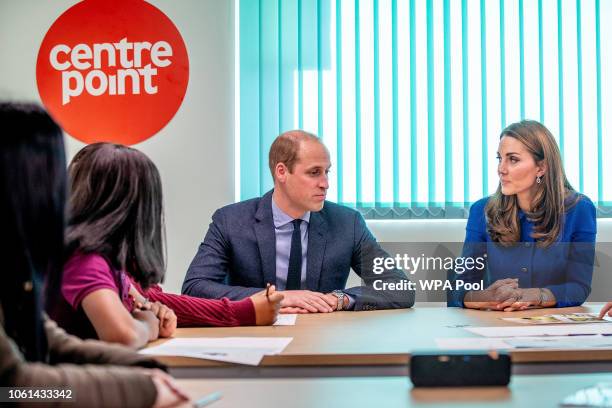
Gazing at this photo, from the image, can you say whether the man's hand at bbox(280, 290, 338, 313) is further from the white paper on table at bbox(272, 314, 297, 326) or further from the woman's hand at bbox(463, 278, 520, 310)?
the woman's hand at bbox(463, 278, 520, 310)

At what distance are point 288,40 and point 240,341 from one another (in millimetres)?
2664

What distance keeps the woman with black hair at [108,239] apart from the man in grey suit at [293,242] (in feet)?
4.04

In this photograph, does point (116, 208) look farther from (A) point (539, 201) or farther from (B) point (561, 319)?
(A) point (539, 201)

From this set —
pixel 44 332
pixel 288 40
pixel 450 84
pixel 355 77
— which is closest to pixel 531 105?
pixel 450 84

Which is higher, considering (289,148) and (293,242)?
(289,148)

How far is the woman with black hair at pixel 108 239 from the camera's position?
154cm

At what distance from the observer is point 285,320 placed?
2.20 m

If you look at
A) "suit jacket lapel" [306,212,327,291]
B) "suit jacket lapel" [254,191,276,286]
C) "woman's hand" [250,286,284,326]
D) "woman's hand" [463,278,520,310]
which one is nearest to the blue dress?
"woman's hand" [463,278,520,310]

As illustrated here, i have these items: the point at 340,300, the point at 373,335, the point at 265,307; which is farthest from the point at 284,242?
the point at 373,335

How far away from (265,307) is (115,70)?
256 cm

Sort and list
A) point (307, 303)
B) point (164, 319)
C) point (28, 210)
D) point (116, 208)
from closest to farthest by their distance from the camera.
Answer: point (28, 210), point (116, 208), point (164, 319), point (307, 303)

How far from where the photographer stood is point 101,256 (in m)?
1.58

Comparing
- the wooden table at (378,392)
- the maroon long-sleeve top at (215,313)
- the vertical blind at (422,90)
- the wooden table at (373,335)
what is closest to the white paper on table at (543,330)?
the wooden table at (373,335)

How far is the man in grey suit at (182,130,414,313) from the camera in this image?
297cm
